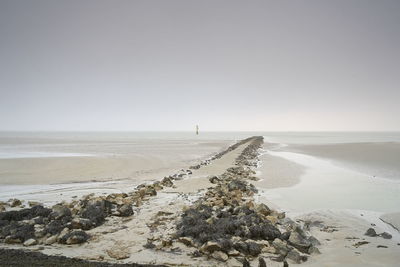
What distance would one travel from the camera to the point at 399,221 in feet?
26.2

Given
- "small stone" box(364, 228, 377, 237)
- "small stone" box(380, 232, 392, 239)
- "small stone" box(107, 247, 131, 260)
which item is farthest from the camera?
"small stone" box(364, 228, 377, 237)

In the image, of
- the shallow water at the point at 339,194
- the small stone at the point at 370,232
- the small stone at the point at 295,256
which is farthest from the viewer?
the shallow water at the point at 339,194

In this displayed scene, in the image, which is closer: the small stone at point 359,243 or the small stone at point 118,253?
the small stone at point 118,253

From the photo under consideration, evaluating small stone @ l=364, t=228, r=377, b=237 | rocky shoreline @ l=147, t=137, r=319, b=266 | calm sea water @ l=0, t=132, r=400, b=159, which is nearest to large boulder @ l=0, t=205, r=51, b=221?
rocky shoreline @ l=147, t=137, r=319, b=266

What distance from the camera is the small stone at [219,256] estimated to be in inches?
211

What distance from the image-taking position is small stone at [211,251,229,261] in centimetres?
535

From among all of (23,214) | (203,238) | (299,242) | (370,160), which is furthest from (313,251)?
(370,160)

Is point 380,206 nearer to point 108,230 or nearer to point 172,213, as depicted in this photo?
point 172,213

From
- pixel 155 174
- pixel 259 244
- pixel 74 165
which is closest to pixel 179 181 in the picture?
pixel 155 174

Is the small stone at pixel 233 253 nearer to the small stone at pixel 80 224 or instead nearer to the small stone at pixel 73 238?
the small stone at pixel 73 238

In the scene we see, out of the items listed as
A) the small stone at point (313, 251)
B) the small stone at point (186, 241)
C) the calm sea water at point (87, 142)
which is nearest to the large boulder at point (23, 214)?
the small stone at point (186, 241)

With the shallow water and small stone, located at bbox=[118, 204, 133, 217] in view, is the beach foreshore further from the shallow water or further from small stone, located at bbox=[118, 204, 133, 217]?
the shallow water

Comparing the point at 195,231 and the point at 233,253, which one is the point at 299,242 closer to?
the point at 233,253

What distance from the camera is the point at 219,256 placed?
5410 mm
